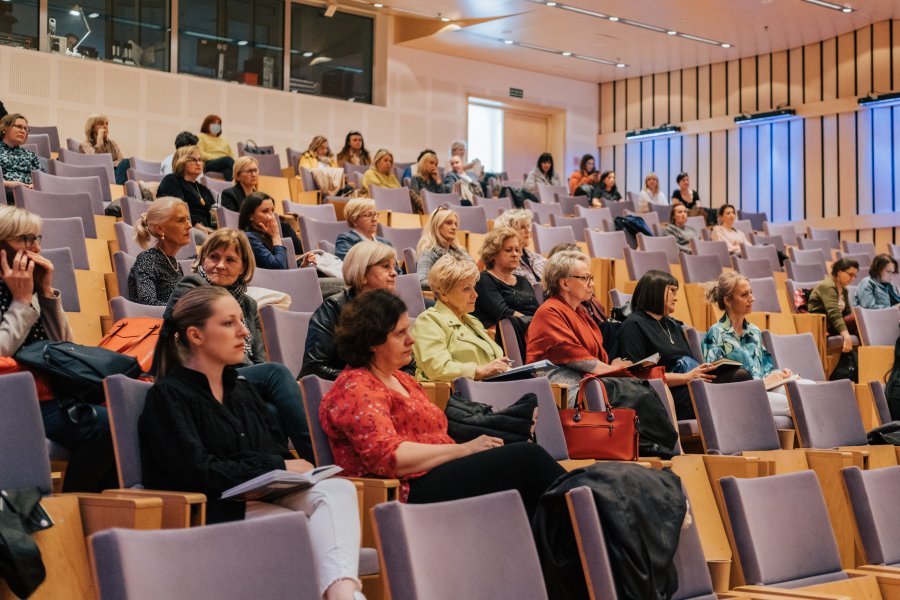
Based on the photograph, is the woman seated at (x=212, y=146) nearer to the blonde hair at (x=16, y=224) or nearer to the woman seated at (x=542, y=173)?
the woman seated at (x=542, y=173)

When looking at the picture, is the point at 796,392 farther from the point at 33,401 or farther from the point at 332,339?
the point at 33,401

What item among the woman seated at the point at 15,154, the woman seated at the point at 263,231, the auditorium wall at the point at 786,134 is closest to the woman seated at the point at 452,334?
the woman seated at the point at 263,231

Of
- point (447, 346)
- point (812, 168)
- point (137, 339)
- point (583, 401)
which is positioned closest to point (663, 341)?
point (583, 401)

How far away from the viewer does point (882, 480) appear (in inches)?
101

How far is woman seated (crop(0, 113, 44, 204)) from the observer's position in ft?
18.1

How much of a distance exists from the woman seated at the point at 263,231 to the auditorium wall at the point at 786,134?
7884 mm

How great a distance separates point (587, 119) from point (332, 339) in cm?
1054

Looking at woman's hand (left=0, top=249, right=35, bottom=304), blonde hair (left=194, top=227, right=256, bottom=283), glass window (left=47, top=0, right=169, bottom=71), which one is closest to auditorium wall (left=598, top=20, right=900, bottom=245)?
glass window (left=47, top=0, right=169, bottom=71)

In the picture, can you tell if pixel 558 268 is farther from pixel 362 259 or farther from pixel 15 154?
pixel 15 154

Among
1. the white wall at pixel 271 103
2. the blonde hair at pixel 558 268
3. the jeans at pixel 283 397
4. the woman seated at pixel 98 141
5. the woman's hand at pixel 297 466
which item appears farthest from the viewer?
the white wall at pixel 271 103

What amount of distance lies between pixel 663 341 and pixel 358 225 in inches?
61.4

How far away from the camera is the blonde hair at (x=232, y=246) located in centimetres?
305

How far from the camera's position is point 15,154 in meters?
5.59

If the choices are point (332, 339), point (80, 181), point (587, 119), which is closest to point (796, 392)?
point (332, 339)
